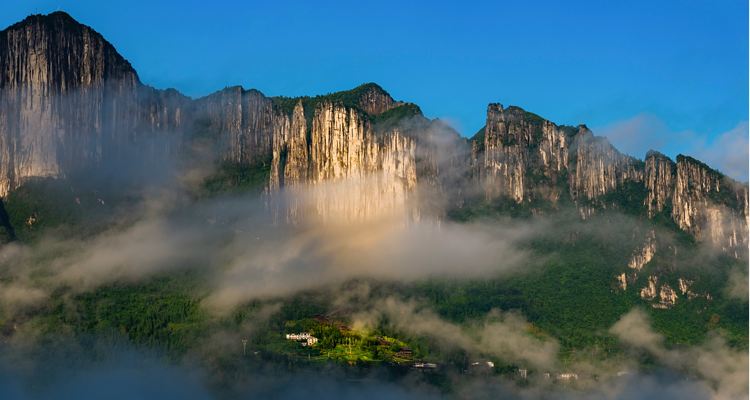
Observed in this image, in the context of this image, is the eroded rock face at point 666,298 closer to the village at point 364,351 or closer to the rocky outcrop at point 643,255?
the rocky outcrop at point 643,255

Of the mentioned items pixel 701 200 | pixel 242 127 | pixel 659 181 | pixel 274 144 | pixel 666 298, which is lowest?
pixel 666 298

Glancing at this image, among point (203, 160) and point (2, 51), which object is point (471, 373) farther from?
point (2, 51)

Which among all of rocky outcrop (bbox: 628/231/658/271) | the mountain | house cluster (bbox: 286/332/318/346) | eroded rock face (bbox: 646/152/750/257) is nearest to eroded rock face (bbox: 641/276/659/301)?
the mountain

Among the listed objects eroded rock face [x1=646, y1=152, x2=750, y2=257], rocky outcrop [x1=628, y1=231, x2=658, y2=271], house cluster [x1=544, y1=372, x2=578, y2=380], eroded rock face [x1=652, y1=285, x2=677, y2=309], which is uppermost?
eroded rock face [x1=646, y1=152, x2=750, y2=257]

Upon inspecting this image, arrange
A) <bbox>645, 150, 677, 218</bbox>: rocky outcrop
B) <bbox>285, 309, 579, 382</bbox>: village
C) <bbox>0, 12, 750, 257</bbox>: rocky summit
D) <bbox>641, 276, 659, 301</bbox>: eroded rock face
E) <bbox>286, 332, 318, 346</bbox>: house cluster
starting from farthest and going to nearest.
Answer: <bbox>645, 150, 677, 218</bbox>: rocky outcrop
<bbox>0, 12, 750, 257</bbox>: rocky summit
<bbox>641, 276, 659, 301</bbox>: eroded rock face
<bbox>286, 332, 318, 346</bbox>: house cluster
<bbox>285, 309, 579, 382</bbox>: village

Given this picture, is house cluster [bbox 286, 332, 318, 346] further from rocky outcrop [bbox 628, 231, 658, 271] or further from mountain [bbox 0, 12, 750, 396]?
rocky outcrop [bbox 628, 231, 658, 271]

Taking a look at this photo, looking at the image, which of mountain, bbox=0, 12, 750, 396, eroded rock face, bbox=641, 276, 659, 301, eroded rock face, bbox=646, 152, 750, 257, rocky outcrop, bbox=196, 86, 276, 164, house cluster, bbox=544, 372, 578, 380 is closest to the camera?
house cluster, bbox=544, 372, 578, 380

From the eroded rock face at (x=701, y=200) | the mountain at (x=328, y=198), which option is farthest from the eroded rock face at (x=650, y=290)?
the eroded rock face at (x=701, y=200)

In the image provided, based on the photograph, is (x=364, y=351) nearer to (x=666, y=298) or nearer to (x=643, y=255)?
(x=666, y=298)

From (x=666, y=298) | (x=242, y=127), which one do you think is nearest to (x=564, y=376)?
(x=666, y=298)

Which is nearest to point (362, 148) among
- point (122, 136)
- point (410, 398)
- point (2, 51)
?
point (122, 136)
